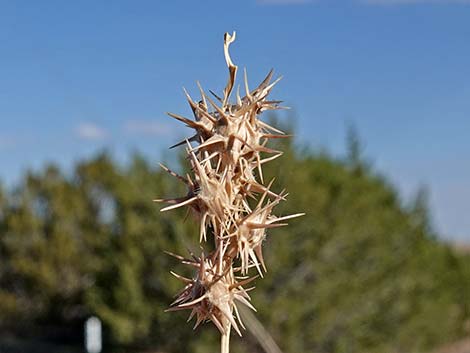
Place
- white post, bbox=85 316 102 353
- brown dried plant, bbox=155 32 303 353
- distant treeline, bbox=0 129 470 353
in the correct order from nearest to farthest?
brown dried plant, bbox=155 32 303 353, white post, bbox=85 316 102 353, distant treeline, bbox=0 129 470 353

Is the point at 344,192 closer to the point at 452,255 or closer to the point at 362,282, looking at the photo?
the point at 362,282

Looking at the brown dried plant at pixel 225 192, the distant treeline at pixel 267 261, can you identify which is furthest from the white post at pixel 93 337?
the brown dried plant at pixel 225 192

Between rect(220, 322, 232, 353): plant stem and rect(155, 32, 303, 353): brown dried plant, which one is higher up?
rect(155, 32, 303, 353): brown dried plant

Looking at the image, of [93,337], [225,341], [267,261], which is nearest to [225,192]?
[225,341]

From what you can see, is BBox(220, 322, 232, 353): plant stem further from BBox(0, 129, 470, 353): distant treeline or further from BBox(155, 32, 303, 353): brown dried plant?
BBox(0, 129, 470, 353): distant treeline

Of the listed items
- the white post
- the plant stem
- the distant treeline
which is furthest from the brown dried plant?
the white post
